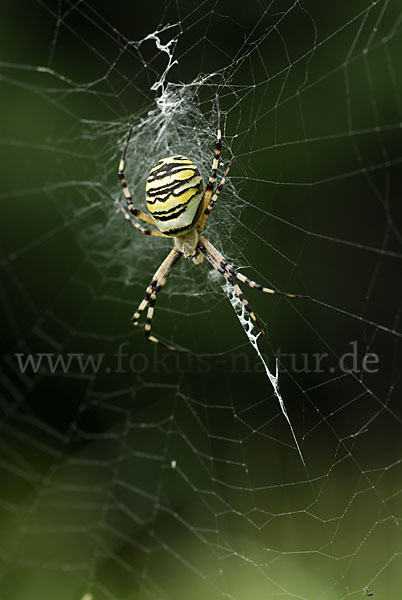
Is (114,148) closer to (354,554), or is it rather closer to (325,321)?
(325,321)

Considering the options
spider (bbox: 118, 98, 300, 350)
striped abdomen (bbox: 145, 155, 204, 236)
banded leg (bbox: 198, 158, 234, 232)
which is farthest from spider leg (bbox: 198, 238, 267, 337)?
striped abdomen (bbox: 145, 155, 204, 236)

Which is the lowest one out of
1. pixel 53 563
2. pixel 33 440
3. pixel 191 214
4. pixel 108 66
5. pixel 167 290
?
pixel 53 563

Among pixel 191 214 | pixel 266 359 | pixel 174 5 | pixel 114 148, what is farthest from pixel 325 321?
pixel 174 5

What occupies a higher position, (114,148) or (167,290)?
(114,148)

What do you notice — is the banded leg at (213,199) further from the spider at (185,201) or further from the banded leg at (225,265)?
the banded leg at (225,265)

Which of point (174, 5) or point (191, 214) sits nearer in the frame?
point (191, 214)

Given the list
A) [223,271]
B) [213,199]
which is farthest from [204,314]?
[213,199]

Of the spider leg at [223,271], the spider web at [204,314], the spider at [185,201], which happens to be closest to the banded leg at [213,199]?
the spider at [185,201]

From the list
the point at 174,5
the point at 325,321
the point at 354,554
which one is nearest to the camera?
the point at 354,554
